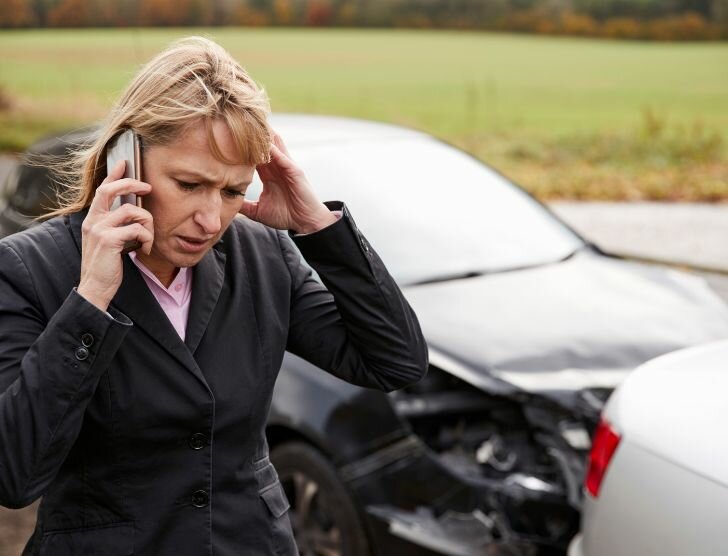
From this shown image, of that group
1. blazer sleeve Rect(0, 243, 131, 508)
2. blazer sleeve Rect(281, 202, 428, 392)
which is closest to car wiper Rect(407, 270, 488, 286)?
blazer sleeve Rect(281, 202, 428, 392)

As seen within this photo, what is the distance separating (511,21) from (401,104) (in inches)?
97.0

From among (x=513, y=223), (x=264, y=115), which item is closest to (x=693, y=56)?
(x=513, y=223)

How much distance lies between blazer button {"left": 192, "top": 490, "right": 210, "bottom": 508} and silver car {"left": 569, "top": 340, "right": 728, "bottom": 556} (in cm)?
111

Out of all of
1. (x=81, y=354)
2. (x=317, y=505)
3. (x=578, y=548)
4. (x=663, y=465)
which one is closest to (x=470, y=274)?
(x=317, y=505)

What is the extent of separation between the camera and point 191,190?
1.84 m

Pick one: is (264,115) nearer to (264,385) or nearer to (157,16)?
(264,385)

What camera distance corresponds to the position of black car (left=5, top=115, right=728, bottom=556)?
11.8 feet

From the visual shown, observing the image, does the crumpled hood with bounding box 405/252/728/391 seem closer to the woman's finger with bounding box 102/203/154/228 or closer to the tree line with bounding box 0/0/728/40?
the woman's finger with bounding box 102/203/154/228

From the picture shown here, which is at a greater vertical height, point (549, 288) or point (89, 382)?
point (89, 382)

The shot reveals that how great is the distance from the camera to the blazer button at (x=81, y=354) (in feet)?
5.50

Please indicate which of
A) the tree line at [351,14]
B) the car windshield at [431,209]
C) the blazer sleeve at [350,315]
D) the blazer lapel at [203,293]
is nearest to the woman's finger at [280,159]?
the blazer sleeve at [350,315]

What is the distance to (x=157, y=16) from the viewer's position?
1769cm

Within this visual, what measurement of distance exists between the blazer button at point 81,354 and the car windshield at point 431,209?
263 centimetres

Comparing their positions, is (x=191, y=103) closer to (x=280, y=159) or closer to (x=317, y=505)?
(x=280, y=159)
